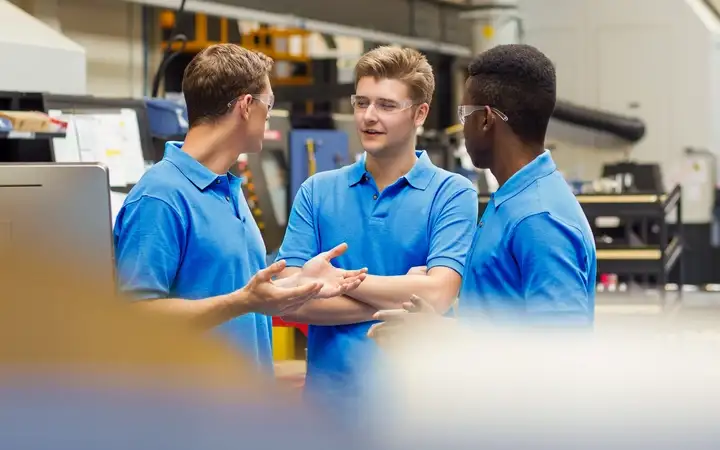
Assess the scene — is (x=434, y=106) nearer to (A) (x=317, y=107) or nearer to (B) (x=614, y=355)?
(A) (x=317, y=107)

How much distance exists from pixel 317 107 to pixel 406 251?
10.0m

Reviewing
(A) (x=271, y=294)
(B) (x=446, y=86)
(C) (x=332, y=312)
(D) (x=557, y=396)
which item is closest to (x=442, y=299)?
(C) (x=332, y=312)

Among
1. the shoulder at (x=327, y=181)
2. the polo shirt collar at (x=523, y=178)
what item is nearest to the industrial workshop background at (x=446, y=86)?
the shoulder at (x=327, y=181)

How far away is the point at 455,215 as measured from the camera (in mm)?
2240

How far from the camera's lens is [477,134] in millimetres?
1938

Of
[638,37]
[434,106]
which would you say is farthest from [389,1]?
[638,37]

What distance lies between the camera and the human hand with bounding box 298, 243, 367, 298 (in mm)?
1879

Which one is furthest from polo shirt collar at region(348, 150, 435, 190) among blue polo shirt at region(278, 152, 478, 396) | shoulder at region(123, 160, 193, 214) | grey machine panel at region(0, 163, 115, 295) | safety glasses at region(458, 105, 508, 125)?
grey machine panel at region(0, 163, 115, 295)

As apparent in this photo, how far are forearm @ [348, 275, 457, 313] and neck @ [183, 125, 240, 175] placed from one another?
1.21 ft

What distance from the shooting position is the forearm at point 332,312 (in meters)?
2.12

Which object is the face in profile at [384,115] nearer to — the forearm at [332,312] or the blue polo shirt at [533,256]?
the forearm at [332,312]

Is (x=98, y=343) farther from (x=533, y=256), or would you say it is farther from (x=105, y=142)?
(x=105, y=142)

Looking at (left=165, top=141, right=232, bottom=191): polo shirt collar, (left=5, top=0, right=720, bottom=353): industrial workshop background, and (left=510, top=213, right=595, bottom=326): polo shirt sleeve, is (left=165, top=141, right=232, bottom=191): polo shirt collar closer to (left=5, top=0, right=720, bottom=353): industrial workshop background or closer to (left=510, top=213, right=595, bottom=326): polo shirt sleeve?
(left=510, top=213, right=595, bottom=326): polo shirt sleeve

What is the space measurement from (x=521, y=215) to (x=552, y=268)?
0.12 m
